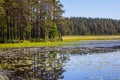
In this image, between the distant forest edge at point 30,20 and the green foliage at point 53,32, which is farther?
the green foliage at point 53,32

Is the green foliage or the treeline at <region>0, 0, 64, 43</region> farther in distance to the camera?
the green foliage

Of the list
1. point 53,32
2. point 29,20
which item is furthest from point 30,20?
point 53,32

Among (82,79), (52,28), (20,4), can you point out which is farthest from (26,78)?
(52,28)

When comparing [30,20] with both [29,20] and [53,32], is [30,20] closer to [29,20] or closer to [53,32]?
[29,20]

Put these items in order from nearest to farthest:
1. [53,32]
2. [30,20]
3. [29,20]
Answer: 1. [29,20]
2. [30,20]
3. [53,32]

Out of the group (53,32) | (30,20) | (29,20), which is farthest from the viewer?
(53,32)

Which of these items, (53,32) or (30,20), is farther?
(53,32)

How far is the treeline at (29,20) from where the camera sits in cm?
7606

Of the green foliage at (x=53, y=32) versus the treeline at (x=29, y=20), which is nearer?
the treeline at (x=29, y=20)

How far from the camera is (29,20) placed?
87.7m

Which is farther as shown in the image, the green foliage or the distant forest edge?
the green foliage

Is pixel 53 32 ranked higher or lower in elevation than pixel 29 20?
lower

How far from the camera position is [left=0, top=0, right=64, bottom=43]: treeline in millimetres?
76062

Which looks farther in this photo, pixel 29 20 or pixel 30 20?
pixel 30 20
